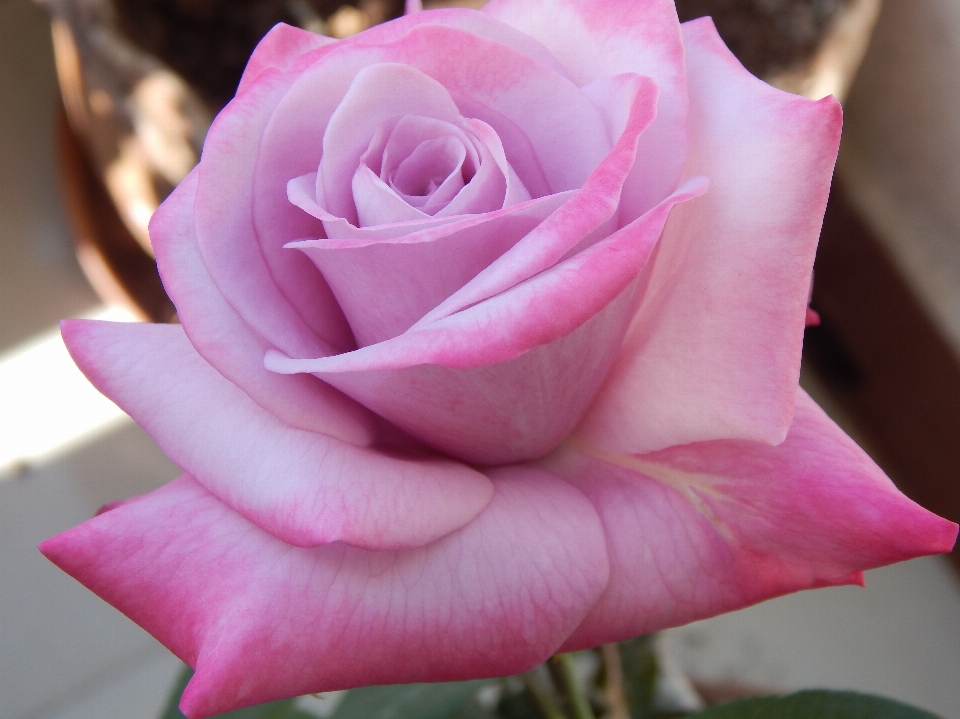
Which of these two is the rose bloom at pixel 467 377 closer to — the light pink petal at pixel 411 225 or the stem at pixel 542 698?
the light pink petal at pixel 411 225

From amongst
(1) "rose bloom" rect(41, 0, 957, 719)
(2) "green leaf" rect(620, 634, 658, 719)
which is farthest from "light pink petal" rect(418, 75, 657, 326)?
(2) "green leaf" rect(620, 634, 658, 719)

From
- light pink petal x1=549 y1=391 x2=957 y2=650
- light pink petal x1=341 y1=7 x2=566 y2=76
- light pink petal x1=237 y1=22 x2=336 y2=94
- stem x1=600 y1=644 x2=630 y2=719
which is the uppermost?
light pink petal x1=237 y1=22 x2=336 y2=94

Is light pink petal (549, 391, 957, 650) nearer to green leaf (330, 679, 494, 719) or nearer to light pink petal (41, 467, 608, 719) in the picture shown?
light pink petal (41, 467, 608, 719)

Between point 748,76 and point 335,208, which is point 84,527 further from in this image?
point 748,76

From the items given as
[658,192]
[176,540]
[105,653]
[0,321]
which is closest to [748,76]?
[658,192]

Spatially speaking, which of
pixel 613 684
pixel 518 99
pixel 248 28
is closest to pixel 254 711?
pixel 613 684
